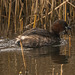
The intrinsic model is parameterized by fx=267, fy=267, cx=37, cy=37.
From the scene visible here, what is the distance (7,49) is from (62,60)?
6.12ft

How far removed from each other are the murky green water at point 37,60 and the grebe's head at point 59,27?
927 mm

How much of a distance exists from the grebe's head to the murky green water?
0.93 metres

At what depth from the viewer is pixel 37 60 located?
18.2ft

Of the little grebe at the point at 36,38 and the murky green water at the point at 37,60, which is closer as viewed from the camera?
the murky green water at the point at 37,60

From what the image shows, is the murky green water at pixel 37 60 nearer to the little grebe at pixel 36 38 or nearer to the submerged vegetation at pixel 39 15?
the little grebe at pixel 36 38

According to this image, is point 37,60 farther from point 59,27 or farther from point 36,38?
point 59,27

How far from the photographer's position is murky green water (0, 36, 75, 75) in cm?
463

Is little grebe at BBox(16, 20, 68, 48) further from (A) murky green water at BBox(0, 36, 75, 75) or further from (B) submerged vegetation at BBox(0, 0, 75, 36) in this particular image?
(B) submerged vegetation at BBox(0, 0, 75, 36)

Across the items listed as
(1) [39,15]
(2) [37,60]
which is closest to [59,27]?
(1) [39,15]

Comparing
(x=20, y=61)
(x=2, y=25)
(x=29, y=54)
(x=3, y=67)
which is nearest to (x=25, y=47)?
(x=29, y=54)

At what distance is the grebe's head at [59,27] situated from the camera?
8297 millimetres

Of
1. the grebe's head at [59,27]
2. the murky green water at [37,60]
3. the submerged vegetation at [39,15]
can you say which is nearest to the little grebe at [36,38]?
the murky green water at [37,60]

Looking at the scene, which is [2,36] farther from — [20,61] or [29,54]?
[20,61]

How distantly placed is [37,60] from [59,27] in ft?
9.95
